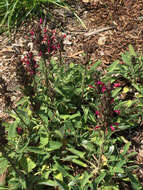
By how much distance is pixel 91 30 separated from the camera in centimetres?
545

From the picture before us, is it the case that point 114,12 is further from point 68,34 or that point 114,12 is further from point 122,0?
point 68,34

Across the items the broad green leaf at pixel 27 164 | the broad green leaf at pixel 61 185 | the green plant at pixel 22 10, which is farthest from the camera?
the green plant at pixel 22 10

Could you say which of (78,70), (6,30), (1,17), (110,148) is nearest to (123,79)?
(78,70)

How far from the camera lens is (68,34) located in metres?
5.42

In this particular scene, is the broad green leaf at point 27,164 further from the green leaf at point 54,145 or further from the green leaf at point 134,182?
the green leaf at point 134,182

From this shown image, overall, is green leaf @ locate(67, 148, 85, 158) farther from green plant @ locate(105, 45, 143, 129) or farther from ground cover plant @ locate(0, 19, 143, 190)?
green plant @ locate(105, 45, 143, 129)

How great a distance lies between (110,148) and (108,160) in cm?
15

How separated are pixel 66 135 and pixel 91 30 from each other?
2.97 m

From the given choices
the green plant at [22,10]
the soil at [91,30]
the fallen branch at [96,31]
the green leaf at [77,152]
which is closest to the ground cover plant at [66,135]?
the green leaf at [77,152]

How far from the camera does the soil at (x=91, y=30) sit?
4.88 metres

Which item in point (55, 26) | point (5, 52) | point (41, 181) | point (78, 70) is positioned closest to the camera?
point (41, 181)

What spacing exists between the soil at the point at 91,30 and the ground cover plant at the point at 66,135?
0.93 meters

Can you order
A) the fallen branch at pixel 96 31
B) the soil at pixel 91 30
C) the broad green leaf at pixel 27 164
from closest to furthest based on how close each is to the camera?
the broad green leaf at pixel 27 164, the soil at pixel 91 30, the fallen branch at pixel 96 31

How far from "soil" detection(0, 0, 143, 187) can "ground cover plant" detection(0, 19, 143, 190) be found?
3.06 feet
